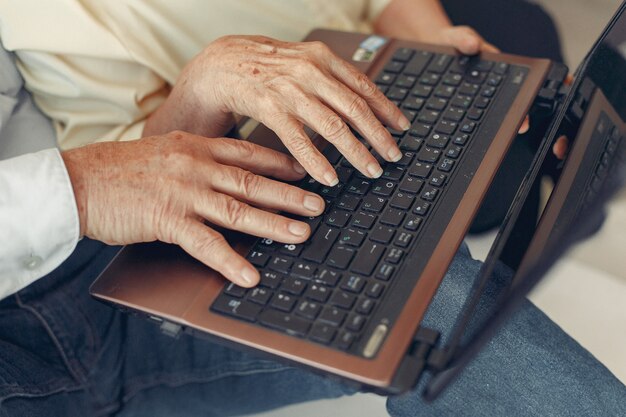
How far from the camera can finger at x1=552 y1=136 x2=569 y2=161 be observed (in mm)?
839

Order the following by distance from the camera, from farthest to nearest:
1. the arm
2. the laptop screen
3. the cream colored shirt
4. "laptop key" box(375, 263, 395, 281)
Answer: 1. the arm
2. the cream colored shirt
3. "laptop key" box(375, 263, 395, 281)
4. the laptop screen

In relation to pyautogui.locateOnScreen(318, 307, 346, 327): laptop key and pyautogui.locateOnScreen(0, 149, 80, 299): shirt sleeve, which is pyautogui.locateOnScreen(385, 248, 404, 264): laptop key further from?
pyautogui.locateOnScreen(0, 149, 80, 299): shirt sleeve

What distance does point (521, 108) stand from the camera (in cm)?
82

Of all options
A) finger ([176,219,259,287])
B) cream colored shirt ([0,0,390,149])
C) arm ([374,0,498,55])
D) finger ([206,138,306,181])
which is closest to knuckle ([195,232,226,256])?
finger ([176,219,259,287])

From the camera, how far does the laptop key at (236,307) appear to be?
64 cm

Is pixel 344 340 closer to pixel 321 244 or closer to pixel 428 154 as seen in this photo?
pixel 321 244

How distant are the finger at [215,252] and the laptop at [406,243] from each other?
12 mm

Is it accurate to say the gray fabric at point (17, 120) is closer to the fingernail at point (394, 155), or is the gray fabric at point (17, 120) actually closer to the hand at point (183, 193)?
the hand at point (183, 193)

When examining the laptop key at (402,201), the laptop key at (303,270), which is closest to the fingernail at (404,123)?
the laptop key at (402,201)

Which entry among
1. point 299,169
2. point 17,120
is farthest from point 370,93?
point 17,120

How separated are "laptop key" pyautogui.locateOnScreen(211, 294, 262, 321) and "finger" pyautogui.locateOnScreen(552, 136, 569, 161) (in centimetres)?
41

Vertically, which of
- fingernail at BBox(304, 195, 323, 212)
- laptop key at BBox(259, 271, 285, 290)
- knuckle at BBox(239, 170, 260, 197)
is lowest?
laptop key at BBox(259, 271, 285, 290)

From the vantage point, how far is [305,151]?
0.74 metres

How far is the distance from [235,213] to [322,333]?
0.16m
